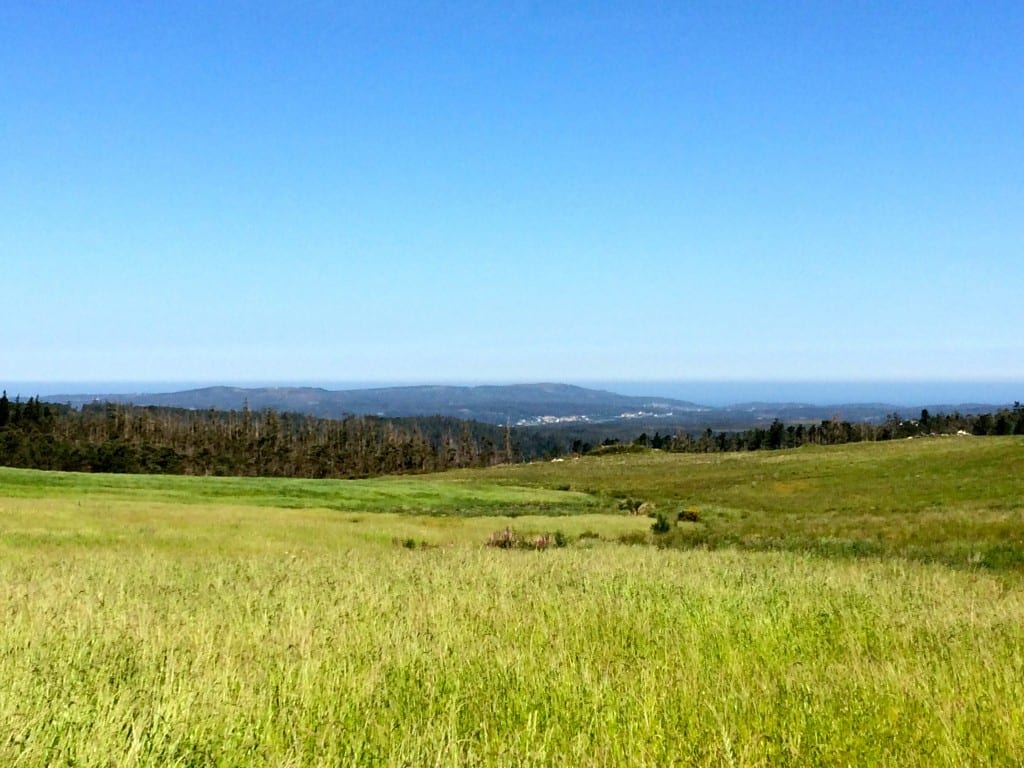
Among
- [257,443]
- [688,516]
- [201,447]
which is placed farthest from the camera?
[257,443]

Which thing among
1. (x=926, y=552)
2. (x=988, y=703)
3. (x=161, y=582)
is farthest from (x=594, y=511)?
(x=988, y=703)

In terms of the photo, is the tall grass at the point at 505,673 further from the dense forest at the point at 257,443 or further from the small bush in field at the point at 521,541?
the dense forest at the point at 257,443

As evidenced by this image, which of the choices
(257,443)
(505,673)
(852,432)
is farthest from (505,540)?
(852,432)

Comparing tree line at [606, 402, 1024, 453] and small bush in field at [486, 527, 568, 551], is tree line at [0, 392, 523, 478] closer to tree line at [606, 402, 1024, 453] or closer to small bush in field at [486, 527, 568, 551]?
tree line at [606, 402, 1024, 453]

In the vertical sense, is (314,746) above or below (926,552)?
above

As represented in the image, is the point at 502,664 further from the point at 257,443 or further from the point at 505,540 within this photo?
the point at 257,443

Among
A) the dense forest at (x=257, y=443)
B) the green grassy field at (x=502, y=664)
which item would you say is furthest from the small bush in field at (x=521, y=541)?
the dense forest at (x=257, y=443)

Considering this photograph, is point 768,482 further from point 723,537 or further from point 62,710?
point 62,710

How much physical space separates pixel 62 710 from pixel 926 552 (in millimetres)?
22730

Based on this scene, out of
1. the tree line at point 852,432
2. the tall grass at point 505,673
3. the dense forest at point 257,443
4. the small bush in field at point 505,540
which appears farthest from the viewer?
the tree line at point 852,432

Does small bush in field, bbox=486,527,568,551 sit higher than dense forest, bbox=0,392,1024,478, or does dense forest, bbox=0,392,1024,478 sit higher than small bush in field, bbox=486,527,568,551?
small bush in field, bbox=486,527,568,551

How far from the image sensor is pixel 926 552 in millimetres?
21859

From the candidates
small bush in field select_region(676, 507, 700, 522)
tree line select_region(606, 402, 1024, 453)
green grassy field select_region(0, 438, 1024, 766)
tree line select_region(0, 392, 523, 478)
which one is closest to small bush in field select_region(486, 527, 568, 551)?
green grassy field select_region(0, 438, 1024, 766)

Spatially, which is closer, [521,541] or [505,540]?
[505,540]
